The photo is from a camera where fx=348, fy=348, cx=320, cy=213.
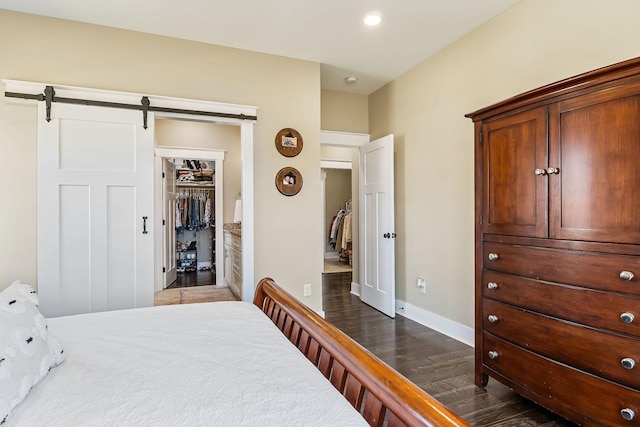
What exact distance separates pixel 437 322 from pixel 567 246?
197cm

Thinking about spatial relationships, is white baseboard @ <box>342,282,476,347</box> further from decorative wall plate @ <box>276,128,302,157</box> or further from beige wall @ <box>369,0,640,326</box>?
decorative wall plate @ <box>276,128,302,157</box>

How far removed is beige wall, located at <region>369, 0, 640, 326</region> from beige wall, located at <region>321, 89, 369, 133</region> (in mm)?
124

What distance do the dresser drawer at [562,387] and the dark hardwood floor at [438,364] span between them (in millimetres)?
89

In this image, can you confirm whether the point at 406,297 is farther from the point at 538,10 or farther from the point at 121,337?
the point at 121,337

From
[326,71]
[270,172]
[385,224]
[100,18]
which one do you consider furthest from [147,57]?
[385,224]

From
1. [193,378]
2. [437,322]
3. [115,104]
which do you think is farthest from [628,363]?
[115,104]

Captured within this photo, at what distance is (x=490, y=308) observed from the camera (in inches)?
87.7

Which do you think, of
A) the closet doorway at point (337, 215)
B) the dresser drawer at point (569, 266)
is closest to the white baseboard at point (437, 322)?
the dresser drawer at point (569, 266)

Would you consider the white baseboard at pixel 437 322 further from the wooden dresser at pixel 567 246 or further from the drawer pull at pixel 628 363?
the drawer pull at pixel 628 363

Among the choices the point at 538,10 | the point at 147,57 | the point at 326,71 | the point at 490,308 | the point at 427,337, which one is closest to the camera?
the point at 490,308

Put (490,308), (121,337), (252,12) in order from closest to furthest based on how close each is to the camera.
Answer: (121,337) → (490,308) → (252,12)

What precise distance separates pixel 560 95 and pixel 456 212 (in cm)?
158

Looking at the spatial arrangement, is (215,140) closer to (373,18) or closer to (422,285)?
(373,18)

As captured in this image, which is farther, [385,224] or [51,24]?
[385,224]
